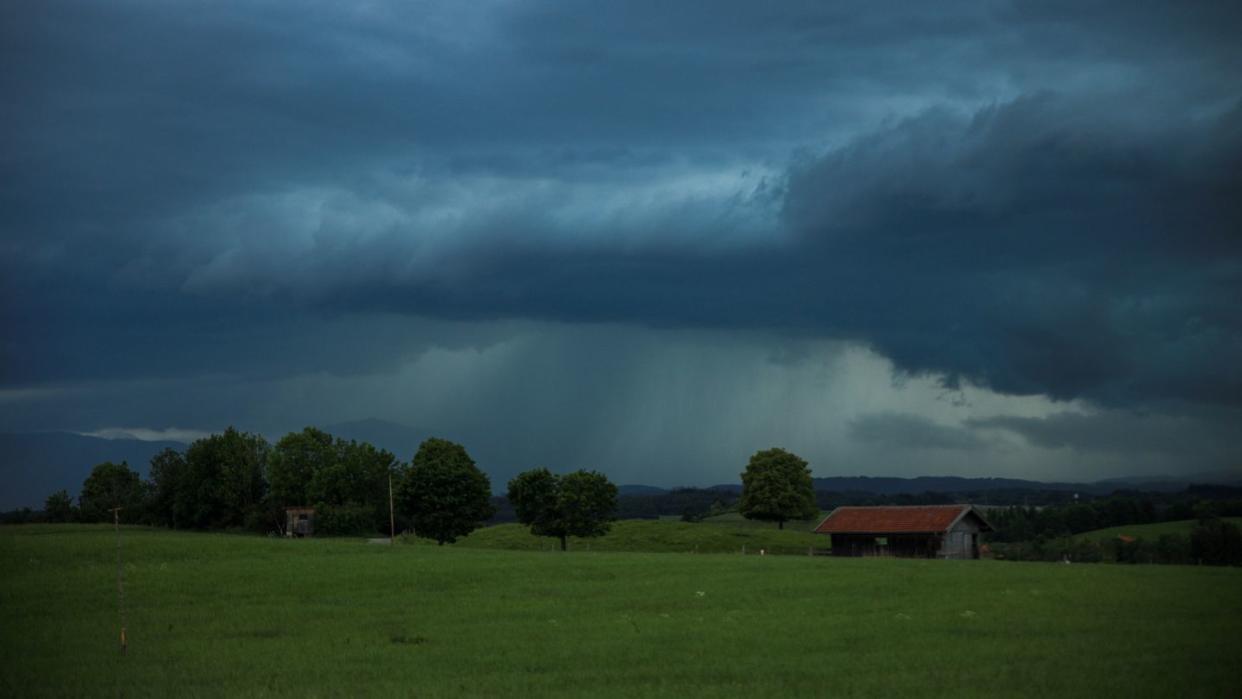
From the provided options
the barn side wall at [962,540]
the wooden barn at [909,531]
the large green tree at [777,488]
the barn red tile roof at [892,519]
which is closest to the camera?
the wooden barn at [909,531]

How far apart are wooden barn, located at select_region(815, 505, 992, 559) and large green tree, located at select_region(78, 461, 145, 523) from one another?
11075 cm

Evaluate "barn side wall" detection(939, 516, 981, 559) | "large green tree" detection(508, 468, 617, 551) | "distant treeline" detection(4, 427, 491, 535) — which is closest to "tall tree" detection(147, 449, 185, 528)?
"distant treeline" detection(4, 427, 491, 535)

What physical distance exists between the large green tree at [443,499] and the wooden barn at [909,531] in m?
38.0

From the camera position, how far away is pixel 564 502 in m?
104

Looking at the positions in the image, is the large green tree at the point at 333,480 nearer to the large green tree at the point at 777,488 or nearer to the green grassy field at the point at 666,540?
the green grassy field at the point at 666,540

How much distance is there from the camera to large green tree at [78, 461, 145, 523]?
156m

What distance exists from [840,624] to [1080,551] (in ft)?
183

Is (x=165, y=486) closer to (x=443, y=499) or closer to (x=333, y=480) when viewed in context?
(x=333, y=480)

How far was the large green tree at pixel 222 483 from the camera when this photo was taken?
135 meters

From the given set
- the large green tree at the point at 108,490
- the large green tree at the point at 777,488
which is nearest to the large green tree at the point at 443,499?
the large green tree at the point at 777,488

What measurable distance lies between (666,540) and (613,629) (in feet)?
245

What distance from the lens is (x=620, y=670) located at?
28609 mm

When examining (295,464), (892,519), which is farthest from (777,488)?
(295,464)

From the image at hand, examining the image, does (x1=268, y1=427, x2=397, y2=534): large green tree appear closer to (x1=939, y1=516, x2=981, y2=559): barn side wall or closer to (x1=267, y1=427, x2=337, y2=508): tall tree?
(x1=267, y1=427, x2=337, y2=508): tall tree
